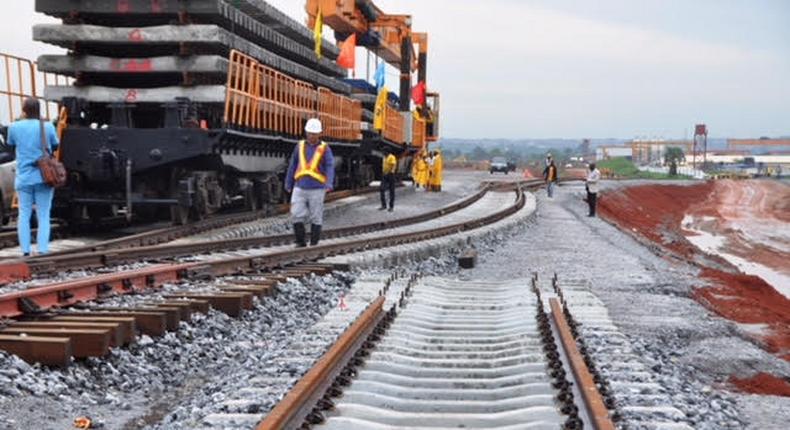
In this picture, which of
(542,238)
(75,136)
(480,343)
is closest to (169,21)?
(75,136)

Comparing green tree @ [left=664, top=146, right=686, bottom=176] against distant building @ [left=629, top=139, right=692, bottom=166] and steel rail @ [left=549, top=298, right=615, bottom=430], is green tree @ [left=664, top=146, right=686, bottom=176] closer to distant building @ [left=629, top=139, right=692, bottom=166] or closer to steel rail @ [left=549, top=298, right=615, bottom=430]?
distant building @ [left=629, top=139, right=692, bottom=166]

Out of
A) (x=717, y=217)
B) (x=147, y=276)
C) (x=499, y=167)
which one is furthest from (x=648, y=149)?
Answer: (x=147, y=276)

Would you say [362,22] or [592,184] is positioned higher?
[362,22]

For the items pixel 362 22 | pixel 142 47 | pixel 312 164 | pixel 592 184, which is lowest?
pixel 592 184

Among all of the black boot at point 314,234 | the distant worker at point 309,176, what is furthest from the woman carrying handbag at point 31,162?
the black boot at point 314,234

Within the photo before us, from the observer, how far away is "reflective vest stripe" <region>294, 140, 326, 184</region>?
1170 centimetres

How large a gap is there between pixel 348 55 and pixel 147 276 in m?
19.5

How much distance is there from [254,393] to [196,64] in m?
10.7

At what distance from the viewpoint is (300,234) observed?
39.6ft

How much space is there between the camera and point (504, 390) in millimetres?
5465

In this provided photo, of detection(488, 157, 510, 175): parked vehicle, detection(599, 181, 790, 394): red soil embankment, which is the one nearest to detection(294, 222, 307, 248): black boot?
detection(599, 181, 790, 394): red soil embankment

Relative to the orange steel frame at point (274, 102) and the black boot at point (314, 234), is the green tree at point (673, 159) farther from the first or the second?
the black boot at point (314, 234)

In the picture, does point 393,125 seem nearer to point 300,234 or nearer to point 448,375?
point 300,234

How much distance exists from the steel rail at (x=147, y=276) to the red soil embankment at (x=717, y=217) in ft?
14.0
